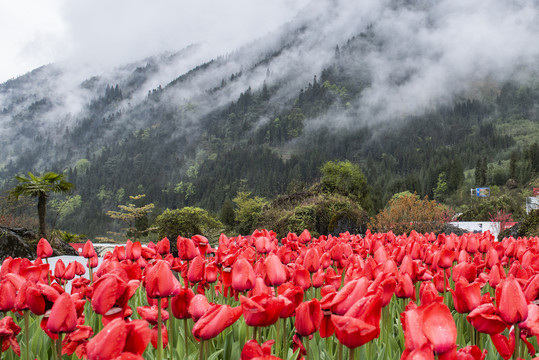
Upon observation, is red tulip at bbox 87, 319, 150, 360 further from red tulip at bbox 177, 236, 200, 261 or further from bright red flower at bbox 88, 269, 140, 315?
red tulip at bbox 177, 236, 200, 261

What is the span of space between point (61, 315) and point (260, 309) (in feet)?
2.05

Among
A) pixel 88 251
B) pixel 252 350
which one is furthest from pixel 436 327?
pixel 88 251

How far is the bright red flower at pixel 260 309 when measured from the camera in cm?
132

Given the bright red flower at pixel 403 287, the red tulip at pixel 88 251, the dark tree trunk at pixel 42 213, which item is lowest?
the dark tree trunk at pixel 42 213

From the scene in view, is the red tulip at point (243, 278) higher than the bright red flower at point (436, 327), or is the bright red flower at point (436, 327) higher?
the bright red flower at point (436, 327)

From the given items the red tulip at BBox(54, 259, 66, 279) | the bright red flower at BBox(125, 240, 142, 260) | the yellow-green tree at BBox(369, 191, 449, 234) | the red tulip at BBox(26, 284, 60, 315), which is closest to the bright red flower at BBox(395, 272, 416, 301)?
the red tulip at BBox(26, 284, 60, 315)

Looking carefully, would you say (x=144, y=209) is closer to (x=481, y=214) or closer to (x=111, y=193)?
(x=481, y=214)

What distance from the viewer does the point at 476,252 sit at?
3.77 meters

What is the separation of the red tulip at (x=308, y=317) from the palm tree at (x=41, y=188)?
1102 centimetres

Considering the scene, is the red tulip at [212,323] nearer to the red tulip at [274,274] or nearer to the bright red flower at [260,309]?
the bright red flower at [260,309]

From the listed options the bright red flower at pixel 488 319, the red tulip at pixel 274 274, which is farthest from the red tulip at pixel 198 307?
the bright red flower at pixel 488 319

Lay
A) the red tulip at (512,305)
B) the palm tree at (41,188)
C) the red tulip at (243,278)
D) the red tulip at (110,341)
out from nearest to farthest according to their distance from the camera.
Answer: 1. the red tulip at (110,341)
2. the red tulip at (512,305)
3. the red tulip at (243,278)
4. the palm tree at (41,188)

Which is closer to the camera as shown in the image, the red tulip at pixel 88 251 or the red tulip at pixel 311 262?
the red tulip at pixel 311 262

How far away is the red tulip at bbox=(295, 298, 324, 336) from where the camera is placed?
139 centimetres
